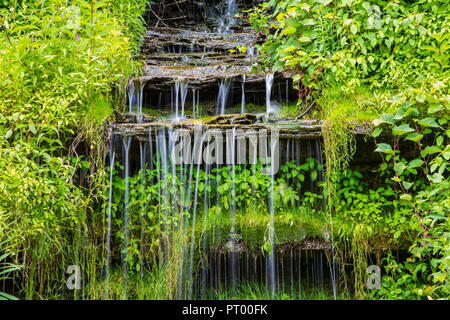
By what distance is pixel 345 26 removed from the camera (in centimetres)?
405

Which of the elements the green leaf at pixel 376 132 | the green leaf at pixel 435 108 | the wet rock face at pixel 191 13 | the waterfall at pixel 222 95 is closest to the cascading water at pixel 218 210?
the green leaf at pixel 376 132

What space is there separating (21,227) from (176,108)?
7.72ft

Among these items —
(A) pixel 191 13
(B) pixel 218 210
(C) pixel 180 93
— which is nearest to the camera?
(B) pixel 218 210

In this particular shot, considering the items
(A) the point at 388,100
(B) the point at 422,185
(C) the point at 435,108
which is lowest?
(B) the point at 422,185

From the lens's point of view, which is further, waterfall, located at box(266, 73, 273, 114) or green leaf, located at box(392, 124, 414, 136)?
waterfall, located at box(266, 73, 273, 114)

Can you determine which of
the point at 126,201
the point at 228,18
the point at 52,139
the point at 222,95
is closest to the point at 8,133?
the point at 52,139

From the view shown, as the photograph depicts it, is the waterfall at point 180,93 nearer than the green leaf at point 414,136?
No

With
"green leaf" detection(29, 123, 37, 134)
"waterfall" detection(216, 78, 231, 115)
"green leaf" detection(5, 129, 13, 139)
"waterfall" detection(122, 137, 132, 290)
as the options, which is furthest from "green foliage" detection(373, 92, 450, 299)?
"green leaf" detection(5, 129, 13, 139)

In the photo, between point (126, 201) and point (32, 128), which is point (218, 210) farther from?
point (32, 128)

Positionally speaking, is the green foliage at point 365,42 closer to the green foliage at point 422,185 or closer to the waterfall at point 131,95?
the green foliage at point 422,185

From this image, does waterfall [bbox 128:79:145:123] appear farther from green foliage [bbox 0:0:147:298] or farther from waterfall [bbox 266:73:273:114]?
waterfall [bbox 266:73:273:114]
